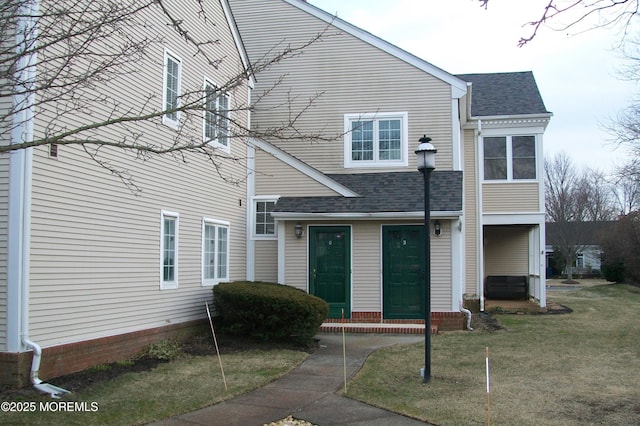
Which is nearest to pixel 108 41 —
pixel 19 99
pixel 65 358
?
pixel 19 99

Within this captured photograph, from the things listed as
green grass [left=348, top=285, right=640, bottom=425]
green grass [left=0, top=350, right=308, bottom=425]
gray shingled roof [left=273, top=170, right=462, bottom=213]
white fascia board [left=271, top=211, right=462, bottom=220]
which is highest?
gray shingled roof [left=273, top=170, right=462, bottom=213]

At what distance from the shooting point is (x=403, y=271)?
46.2 ft

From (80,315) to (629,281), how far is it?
106 feet

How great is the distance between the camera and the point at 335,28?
1648cm

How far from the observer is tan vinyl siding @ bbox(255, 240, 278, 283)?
14.9m

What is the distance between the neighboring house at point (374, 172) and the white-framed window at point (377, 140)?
0.09 feet

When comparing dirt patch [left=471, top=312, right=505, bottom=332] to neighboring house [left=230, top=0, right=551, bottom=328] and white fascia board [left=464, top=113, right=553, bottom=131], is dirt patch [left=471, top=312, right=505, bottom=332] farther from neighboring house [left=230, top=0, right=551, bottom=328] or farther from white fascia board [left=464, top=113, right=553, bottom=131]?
white fascia board [left=464, top=113, right=553, bottom=131]

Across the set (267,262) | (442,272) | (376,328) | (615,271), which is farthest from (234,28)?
(615,271)

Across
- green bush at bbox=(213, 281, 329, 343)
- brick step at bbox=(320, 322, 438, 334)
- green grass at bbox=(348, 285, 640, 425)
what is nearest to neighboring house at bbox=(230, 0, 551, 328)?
brick step at bbox=(320, 322, 438, 334)

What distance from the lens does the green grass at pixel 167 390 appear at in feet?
21.6

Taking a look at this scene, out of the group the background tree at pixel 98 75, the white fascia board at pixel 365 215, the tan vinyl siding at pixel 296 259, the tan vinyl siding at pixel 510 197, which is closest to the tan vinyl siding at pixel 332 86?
the white fascia board at pixel 365 215

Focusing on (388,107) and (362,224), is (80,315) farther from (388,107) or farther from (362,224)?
(388,107)

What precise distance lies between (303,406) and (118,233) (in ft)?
14.4

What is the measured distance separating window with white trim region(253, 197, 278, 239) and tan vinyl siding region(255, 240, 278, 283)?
0.33 metres
